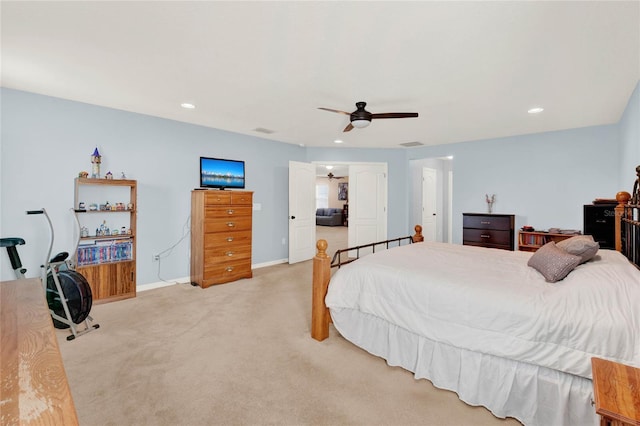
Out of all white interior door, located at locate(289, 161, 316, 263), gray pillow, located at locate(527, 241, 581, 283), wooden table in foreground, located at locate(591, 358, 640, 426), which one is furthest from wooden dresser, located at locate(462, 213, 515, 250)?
wooden table in foreground, located at locate(591, 358, 640, 426)

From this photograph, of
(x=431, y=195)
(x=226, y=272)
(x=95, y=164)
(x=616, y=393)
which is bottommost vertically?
(x=226, y=272)

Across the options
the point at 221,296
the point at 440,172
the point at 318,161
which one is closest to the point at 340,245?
the point at 318,161

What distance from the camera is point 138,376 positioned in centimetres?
220

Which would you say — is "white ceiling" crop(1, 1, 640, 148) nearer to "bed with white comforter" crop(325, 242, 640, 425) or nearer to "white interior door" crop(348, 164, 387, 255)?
"bed with white comforter" crop(325, 242, 640, 425)

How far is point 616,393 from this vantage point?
92 centimetres

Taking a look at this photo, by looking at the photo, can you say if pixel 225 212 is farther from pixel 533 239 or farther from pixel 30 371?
pixel 533 239

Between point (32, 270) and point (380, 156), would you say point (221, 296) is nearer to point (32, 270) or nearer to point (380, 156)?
point (32, 270)

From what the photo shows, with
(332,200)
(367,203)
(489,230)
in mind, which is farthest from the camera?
(332,200)

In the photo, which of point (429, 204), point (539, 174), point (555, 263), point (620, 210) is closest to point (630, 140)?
point (620, 210)

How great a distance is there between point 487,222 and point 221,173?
454cm

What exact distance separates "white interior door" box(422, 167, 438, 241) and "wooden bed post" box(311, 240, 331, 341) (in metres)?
5.01

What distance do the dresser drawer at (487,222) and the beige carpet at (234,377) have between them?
356cm

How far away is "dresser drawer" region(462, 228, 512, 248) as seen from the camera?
507cm

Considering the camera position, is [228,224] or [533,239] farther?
[533,239]
